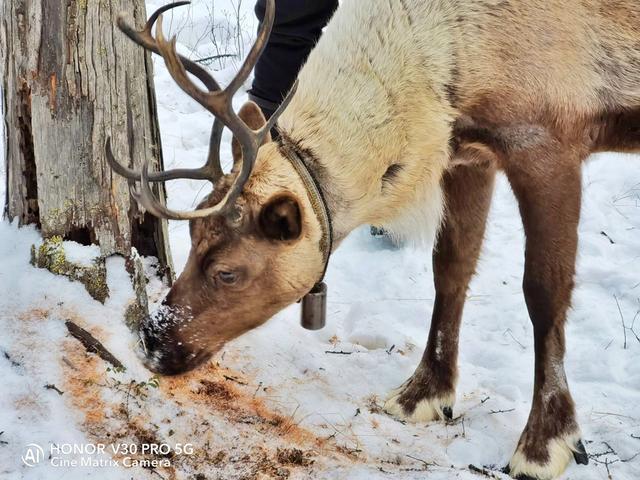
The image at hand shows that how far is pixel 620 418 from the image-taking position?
2881 mm

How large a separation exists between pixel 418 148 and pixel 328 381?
1056mm

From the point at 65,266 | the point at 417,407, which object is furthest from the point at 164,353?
the point at 417,407

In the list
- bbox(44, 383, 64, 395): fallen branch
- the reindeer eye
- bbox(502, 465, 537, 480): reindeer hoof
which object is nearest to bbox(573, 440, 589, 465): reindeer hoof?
bbox(502, 465, 537, 480): reindeer hoof

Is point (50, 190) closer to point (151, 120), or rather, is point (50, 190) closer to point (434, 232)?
point (151, 120)

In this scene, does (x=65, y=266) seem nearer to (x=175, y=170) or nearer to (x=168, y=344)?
(x=168, y=344)

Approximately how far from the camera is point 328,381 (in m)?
3.03

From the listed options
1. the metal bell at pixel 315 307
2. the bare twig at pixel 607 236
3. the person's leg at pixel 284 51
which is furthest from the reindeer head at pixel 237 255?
the bare twig at pixel 607 236

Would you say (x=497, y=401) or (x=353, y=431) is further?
(x=497, y=401)

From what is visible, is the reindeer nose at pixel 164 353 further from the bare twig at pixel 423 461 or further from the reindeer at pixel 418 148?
the bare twig at pixel 423 461

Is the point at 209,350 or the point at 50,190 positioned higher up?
the point at 50,190

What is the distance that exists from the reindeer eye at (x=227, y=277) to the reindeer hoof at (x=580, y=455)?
54.5 inches

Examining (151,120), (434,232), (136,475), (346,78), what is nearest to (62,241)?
(151,120)

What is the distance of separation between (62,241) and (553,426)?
192cm

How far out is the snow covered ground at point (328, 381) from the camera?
2301 mm
